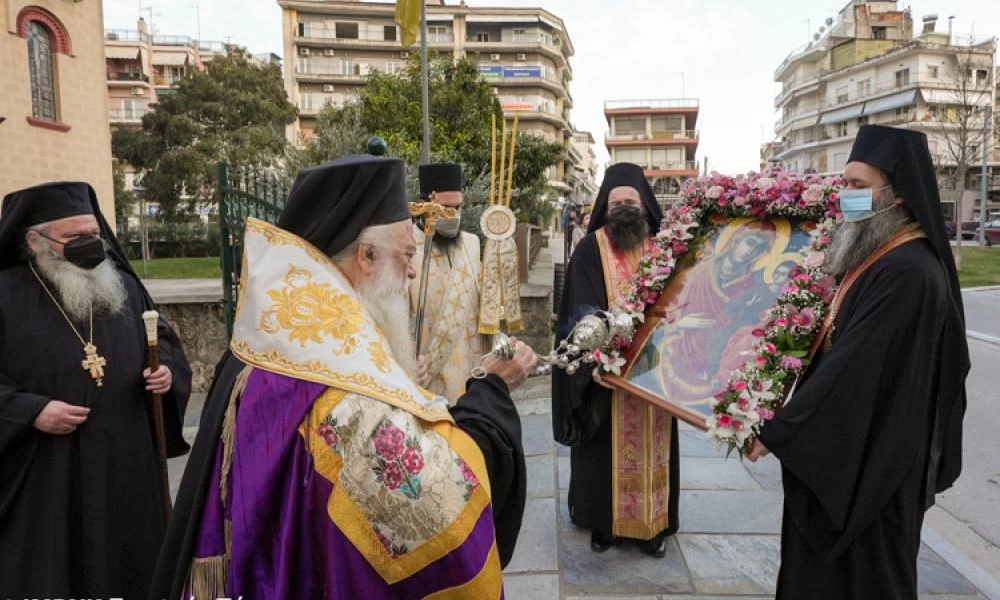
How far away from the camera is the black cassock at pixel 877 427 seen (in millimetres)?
2590

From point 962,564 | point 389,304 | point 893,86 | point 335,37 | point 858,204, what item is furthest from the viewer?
point 335,37

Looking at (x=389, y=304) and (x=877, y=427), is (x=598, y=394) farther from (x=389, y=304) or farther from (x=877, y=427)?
(x=389, y=304)

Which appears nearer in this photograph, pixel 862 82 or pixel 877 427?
pixel 877 427

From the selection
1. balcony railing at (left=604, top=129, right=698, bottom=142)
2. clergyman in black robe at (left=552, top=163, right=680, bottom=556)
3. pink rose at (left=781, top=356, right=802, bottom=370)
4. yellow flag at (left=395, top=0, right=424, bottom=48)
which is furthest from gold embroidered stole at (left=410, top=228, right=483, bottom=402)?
balcony railing at (left=604, top=129, right=698, bottom=142)

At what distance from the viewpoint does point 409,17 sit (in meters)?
10.1

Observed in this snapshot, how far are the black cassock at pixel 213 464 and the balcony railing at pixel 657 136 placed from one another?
75.7 metres

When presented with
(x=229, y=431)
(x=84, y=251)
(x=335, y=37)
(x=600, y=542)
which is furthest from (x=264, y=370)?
(x=335, y=37)

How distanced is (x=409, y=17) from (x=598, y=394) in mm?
7908

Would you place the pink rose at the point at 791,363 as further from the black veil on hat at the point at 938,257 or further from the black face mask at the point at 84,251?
the black face mask at the point at 84,251

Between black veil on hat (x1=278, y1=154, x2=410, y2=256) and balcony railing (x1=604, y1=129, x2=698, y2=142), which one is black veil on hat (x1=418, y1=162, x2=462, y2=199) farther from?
balcony railing (x1=604, y1=129, x2=698, y2=142)

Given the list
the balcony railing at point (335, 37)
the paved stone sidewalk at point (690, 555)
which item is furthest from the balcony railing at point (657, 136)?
the paved stone sidewalk at point (690, 555)

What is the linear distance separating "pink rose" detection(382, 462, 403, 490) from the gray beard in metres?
2.27

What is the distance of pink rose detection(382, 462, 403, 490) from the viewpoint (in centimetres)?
153

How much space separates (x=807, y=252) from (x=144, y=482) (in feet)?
10.5
